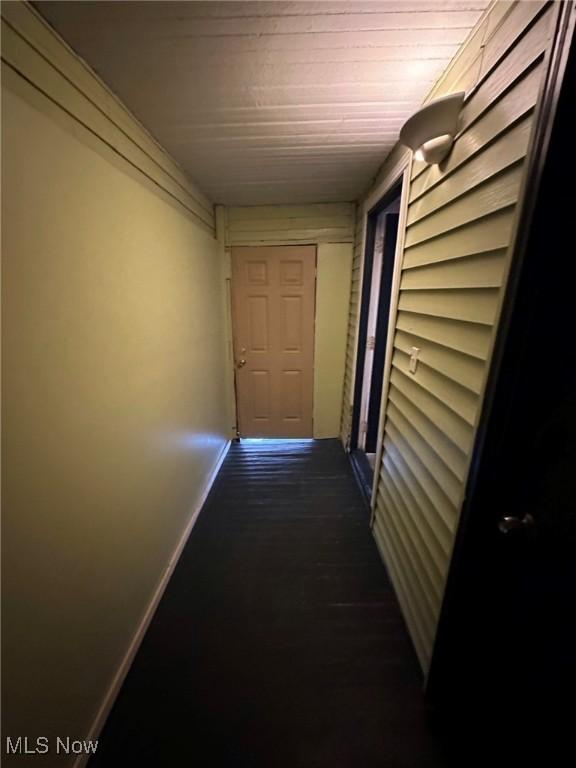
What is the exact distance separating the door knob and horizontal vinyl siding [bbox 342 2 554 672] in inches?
5.1

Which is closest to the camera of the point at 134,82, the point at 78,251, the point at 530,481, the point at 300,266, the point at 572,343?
the point at 572,343

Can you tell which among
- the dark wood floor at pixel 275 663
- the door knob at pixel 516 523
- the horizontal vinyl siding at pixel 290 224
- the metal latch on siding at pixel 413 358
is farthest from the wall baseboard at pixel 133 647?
the horizontal vinyl siding at pixel 290 224

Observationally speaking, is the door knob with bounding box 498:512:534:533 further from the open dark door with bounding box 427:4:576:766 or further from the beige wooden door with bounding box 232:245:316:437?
the beige wooden door with bounding box 232:245:316:437

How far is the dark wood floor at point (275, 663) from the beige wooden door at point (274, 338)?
132 cm

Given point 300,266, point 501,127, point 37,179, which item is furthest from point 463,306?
point 300,266

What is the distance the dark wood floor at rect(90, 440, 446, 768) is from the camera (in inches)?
40.9

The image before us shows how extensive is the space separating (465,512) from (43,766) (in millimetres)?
1450

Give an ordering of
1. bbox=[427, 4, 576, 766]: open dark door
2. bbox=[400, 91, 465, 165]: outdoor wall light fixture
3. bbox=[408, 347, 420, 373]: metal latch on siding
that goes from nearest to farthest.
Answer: bbox=[427, 4, 576, 766]: open dark door < bbox=[400, 91, 465, 165]: outdoor wall light fixture < bbox=[408, 347, 420, 373]: metal latch on siding

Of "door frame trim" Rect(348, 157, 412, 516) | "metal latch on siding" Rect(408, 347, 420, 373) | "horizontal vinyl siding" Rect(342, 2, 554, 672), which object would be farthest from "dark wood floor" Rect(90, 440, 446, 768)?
"metal latch on siding" Rect(408, 347, 420, 373)

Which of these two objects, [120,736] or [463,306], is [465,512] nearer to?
[463,306]

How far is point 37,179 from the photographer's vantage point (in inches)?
32.1

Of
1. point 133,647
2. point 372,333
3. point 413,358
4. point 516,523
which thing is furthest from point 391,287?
point 133,647

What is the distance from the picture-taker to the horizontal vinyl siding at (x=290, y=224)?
2715 millimetres

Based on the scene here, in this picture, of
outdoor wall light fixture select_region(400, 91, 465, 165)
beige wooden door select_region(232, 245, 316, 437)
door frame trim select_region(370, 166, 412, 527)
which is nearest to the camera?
outdoor wall light fixture select_region(400, 91, 465, 165)
